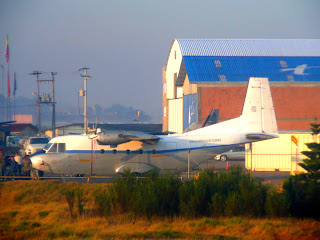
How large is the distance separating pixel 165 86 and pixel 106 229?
5288 centimetres

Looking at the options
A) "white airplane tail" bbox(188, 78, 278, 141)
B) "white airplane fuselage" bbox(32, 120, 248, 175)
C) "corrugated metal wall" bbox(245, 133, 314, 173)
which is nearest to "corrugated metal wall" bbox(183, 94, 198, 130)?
"corrugated metal wall" bbox(245, 133, 314, 173)

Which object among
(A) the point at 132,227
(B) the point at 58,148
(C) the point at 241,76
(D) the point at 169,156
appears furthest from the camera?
(C) the point at 241,76

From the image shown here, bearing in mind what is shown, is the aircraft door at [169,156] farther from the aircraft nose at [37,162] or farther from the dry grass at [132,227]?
the aircraft nose at [37,162]

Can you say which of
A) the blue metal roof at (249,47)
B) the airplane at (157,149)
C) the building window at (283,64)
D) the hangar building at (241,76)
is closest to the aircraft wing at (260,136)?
the airplane at (157,149)

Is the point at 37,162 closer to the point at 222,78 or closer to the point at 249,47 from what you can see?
the point at 222,78

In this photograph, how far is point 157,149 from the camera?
21656 millimetres

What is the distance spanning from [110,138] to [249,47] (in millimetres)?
35391

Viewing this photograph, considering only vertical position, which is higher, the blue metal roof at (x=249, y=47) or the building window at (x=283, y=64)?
the blue metal roof at (x=249, y=47)

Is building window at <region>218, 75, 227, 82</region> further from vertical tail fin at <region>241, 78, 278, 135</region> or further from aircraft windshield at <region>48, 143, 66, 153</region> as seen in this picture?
aircraft windshield at <region>48, 143, 66, 153</region>

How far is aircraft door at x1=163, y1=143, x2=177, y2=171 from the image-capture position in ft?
71.1

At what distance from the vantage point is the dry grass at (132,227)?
1159cm

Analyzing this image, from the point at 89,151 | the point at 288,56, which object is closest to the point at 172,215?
the point at 89,151

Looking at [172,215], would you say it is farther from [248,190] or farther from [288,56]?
[288,56]

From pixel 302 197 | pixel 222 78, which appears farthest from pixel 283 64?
pixel 302 197
